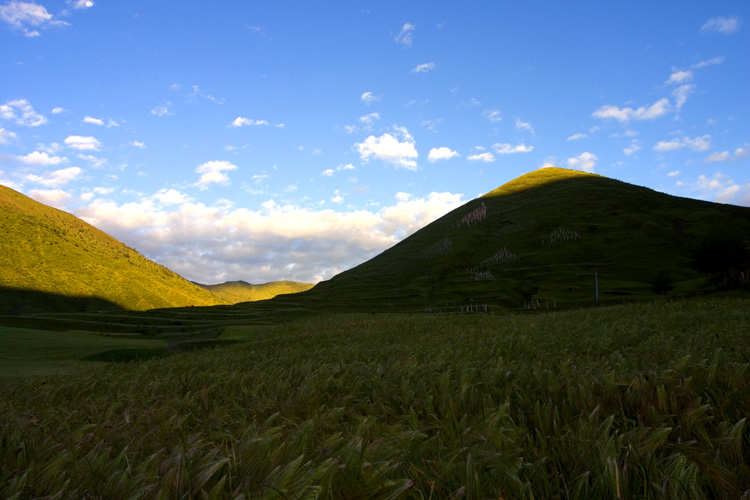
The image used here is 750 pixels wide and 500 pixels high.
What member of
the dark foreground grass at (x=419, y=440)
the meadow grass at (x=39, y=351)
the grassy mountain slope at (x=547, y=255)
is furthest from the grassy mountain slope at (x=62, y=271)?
the dark foreground grass at (x=419, y=440)

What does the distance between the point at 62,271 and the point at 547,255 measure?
6243 inches

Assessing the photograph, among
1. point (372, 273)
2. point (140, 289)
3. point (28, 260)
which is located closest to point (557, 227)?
point (372, 273)

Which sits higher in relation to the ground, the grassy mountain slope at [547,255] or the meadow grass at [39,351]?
the grassy mountain slope at [547,255]

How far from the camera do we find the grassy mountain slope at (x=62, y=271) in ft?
413

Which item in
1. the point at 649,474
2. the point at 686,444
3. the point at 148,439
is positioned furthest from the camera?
the point at 148,439

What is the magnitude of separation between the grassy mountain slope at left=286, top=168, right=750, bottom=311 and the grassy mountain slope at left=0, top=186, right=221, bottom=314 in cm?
6404

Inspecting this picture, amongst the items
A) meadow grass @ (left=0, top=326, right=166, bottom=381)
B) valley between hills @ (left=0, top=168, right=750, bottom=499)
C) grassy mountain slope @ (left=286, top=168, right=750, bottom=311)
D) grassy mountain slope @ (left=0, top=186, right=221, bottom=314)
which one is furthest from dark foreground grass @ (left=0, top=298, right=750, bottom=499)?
grassy mountain slope @ (left=0, top=186, right=221, bottom=314)

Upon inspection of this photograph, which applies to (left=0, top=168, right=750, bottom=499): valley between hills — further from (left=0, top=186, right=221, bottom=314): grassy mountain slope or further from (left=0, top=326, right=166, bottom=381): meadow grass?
(left=0, top=186, right=221, bottom=314): grassy mountain slope

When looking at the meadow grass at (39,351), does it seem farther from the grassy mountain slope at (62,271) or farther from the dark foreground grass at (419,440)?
the grassy mountain slope at (62,271)

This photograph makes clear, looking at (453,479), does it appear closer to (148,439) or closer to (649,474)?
(649,474)

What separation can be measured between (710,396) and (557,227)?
139 m

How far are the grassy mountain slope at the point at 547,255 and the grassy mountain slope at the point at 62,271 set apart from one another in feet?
210

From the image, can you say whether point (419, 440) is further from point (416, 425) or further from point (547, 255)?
point (547, 255)

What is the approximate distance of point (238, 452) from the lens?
2.23m
